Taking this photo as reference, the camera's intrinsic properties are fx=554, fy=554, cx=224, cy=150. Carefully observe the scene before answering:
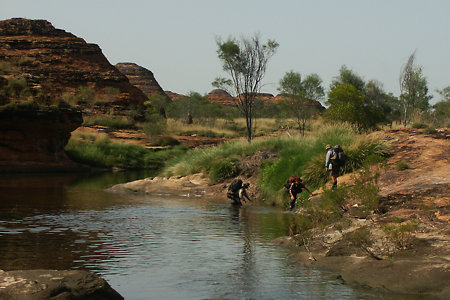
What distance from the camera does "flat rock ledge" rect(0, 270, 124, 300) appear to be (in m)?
6.17

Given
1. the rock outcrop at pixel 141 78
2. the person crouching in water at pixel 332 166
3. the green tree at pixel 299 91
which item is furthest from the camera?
the rock outcrop at pixel 141 78

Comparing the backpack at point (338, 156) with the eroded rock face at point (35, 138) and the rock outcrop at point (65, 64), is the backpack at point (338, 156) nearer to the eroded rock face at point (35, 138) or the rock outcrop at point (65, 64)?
the eroded rock face at point (35, 138)

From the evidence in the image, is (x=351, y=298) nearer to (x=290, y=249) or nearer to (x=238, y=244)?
(x=290, y=249)

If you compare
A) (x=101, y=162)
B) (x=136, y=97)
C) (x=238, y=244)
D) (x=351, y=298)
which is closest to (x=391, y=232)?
(x=351, y=298)

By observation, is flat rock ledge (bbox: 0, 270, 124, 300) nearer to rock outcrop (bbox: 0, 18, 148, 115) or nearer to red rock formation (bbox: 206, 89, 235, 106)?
rock outcrop (bbox: 0, 18, 148, 115)

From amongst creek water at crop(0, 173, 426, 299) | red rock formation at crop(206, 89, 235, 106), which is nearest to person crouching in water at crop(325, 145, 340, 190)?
creek water at crop(0, 173, 426, 299)

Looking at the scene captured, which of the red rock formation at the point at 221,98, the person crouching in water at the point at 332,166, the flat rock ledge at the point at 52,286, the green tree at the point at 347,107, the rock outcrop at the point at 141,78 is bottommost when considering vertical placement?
the flat rock ledge at the point at 52,286

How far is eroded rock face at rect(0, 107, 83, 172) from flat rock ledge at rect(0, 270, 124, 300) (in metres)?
30.1

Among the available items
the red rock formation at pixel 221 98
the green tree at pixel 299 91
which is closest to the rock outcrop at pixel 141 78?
the red rock formation at pixel 221 98

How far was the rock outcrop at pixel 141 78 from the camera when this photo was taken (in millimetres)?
133250

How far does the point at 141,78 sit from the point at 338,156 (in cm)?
12539

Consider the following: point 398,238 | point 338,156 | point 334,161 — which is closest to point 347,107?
point 338,156

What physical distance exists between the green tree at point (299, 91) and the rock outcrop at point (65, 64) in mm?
20492

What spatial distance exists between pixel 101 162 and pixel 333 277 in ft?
117
